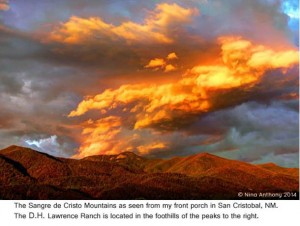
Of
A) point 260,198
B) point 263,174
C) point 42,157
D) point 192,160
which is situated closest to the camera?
point 260,198

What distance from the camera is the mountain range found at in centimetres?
4394

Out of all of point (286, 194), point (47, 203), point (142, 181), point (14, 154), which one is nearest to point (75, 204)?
point (47, 203)

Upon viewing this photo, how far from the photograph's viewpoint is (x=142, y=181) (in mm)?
53875

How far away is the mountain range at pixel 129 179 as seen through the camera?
4394 cm

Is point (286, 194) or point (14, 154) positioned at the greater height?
point (14, 154)

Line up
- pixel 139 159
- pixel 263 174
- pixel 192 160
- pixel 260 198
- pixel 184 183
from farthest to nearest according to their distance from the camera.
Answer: pixel 139 159 → pixel 192 160 → pixel 263 174 → pixel 184 183 → pixel 260 198

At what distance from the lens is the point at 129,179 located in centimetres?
5794

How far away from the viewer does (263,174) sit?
67.9m

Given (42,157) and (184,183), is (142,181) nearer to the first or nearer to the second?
(184,183)

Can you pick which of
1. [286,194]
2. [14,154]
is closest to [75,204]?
[286,194]

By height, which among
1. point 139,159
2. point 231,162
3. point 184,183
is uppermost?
point 139,159

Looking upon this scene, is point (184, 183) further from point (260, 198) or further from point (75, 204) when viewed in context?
point (75, 204)

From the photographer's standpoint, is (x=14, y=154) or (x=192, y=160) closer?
(x=14, y=154)

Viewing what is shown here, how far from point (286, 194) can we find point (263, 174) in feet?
110
